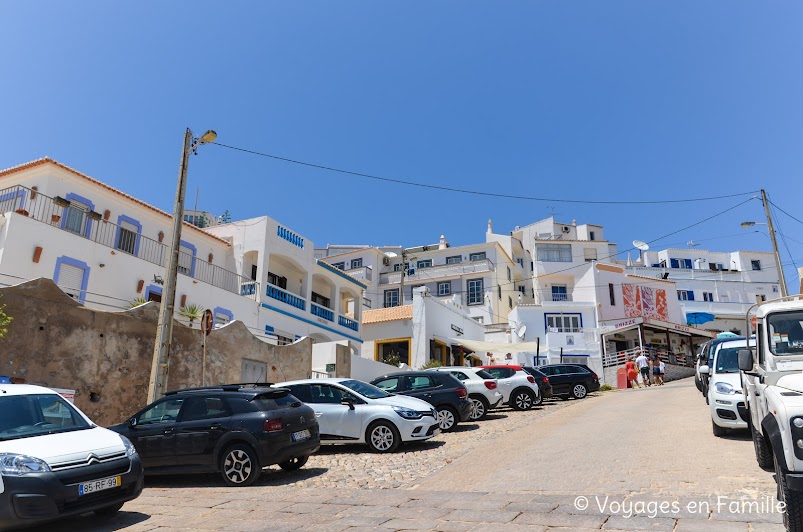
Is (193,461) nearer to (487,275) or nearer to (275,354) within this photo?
(275,354)

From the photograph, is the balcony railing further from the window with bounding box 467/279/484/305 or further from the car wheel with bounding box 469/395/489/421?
the window with bounding box 467/279/484/305

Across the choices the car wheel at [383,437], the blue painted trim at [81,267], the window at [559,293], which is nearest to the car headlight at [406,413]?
the car wheel at [383,437]

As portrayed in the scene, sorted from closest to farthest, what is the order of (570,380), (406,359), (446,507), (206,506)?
(446,507) < (206,506) < (570,380) < (406,359)

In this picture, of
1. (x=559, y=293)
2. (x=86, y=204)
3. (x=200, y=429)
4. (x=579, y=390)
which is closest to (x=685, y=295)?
(x=559, y=293)

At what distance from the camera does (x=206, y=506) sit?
7484 mm

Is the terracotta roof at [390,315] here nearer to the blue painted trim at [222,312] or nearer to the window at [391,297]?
the blue painted trim at [222,312]

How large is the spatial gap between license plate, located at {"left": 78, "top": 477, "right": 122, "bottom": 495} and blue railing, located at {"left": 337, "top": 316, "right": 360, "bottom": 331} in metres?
25.6

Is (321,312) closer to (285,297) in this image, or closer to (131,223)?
(285,297)

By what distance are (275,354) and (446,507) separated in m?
14.0

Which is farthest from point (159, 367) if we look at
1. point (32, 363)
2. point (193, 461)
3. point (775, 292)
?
point (775, 292)

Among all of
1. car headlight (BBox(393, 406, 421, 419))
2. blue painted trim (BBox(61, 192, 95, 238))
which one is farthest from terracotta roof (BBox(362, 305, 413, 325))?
car headlight (BBox(393, 406, 421, 419))

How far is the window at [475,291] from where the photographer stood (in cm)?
5347

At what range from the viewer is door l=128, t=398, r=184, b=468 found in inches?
366

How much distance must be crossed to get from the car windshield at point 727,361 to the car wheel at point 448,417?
6120 millimetres
